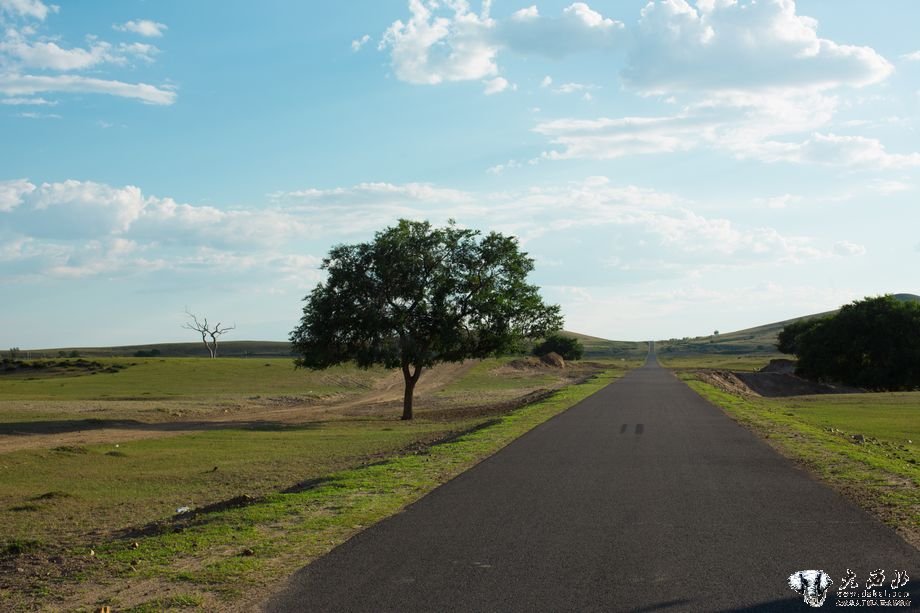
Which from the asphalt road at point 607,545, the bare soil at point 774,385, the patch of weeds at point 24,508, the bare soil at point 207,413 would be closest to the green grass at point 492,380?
the bare soil at point 207,413

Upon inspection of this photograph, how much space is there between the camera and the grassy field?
796 cm

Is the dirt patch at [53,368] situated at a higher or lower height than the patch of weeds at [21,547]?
higher

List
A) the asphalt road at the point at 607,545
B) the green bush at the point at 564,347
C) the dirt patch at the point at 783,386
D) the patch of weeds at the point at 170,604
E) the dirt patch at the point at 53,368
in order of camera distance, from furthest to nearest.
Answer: the green bush at the point at 564,347 → the dirt patch at the point at 53,368 → the dirt patch at the point at 783,386 → the asphalt road at the point at 607,545 → the patch of weeds at the point at 170,604

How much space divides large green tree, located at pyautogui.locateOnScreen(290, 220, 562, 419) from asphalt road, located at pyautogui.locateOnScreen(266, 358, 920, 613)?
22.8 metres

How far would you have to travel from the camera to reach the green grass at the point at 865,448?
1145 centimetres

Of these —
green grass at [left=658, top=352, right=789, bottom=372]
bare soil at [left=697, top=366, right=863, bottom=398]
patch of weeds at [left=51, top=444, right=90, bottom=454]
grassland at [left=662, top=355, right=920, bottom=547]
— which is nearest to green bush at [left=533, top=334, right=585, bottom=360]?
green grass at [left=658, top=352, right=789, bottom=372]

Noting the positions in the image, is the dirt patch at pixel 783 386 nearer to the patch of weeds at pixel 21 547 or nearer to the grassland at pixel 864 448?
the grassland at pixel 864 448

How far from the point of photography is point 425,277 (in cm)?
3850

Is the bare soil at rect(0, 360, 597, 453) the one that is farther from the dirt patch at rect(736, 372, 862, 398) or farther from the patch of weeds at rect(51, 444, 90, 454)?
the dirt patch at rect(736, 372, 862, 398)

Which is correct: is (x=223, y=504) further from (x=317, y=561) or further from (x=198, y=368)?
(x=198, y=368)

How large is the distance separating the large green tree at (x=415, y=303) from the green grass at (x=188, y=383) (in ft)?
52.8

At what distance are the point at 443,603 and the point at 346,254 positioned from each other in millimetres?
32282

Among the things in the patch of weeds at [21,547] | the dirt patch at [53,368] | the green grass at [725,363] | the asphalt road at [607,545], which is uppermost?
the dirt patch at [53,368]

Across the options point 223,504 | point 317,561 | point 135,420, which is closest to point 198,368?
point 135,420
